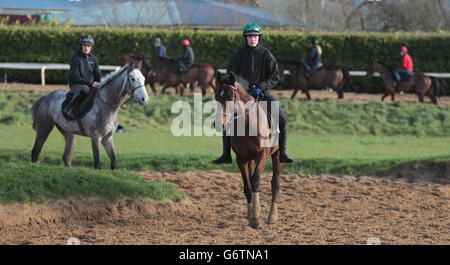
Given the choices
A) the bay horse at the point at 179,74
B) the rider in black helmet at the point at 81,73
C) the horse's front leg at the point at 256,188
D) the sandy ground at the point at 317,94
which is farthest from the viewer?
the sandy ground at the point at 317,94

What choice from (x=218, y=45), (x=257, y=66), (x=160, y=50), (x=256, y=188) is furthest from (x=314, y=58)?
(x=256, y=188)

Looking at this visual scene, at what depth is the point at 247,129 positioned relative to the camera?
864cm

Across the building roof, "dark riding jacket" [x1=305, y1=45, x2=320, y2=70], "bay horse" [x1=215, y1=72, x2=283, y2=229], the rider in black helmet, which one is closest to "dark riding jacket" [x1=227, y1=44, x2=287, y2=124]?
"bay horse" [x1=215, y1=72, x2=283, y2=229]

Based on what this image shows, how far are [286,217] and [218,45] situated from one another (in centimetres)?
1918

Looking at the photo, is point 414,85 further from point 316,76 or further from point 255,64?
point 255,64

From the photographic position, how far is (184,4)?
4828cm

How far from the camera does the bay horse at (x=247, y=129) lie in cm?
815

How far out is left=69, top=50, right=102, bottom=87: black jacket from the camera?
11305 mm

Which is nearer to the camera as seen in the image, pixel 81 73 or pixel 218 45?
pixel 81 73

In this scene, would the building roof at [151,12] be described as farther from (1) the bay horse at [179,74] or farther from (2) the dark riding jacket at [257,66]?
(2) the dark riding jacket at [257,66]

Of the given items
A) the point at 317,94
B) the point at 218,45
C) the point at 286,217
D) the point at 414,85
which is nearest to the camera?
the point at 286,217

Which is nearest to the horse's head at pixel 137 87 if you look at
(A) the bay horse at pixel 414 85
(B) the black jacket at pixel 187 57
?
(B) the black jacket at pixel 187 57

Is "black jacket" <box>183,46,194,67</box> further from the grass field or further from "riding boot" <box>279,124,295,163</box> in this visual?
"riding boot" <box>279,124,295,163</box>

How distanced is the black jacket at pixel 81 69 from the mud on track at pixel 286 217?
2.29 m
